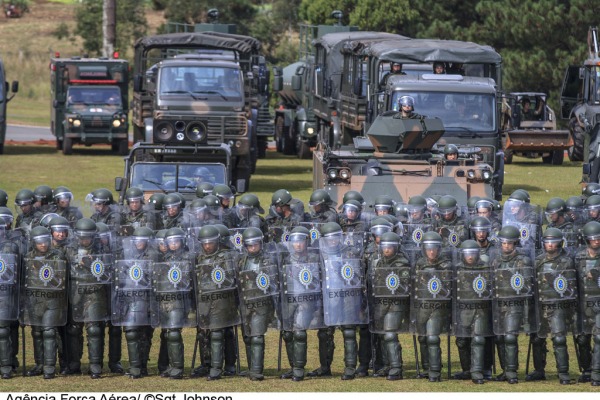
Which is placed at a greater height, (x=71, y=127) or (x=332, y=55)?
(x=332, y=55)

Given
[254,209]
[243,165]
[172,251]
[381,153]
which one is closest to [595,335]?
[172,251]

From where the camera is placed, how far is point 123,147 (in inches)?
1599

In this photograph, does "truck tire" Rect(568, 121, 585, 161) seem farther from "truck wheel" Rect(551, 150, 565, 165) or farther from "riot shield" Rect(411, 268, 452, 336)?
"riot shield" Rect(411, 268, 452, 336)

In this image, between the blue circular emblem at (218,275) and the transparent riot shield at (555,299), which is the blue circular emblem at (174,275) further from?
the transparent riot shield at (555,299)

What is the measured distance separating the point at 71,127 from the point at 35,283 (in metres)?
25.5

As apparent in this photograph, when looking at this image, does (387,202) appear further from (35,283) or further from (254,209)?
(35,283)

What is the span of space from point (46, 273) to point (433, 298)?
378 cm

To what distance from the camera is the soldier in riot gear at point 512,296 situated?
13914mm

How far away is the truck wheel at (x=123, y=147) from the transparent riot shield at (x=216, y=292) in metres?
26.6

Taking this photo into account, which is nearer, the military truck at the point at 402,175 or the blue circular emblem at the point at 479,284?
the blue circular emblem at the point at 479,284

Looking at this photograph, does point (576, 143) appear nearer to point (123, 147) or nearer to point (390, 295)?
point (123, 147)

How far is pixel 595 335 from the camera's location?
1395 cm

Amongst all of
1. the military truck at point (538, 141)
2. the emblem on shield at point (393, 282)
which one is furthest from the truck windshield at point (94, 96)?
the emblem on shield at point (393, 282)

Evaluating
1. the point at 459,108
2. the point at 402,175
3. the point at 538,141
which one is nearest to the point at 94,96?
the point at 538,141
